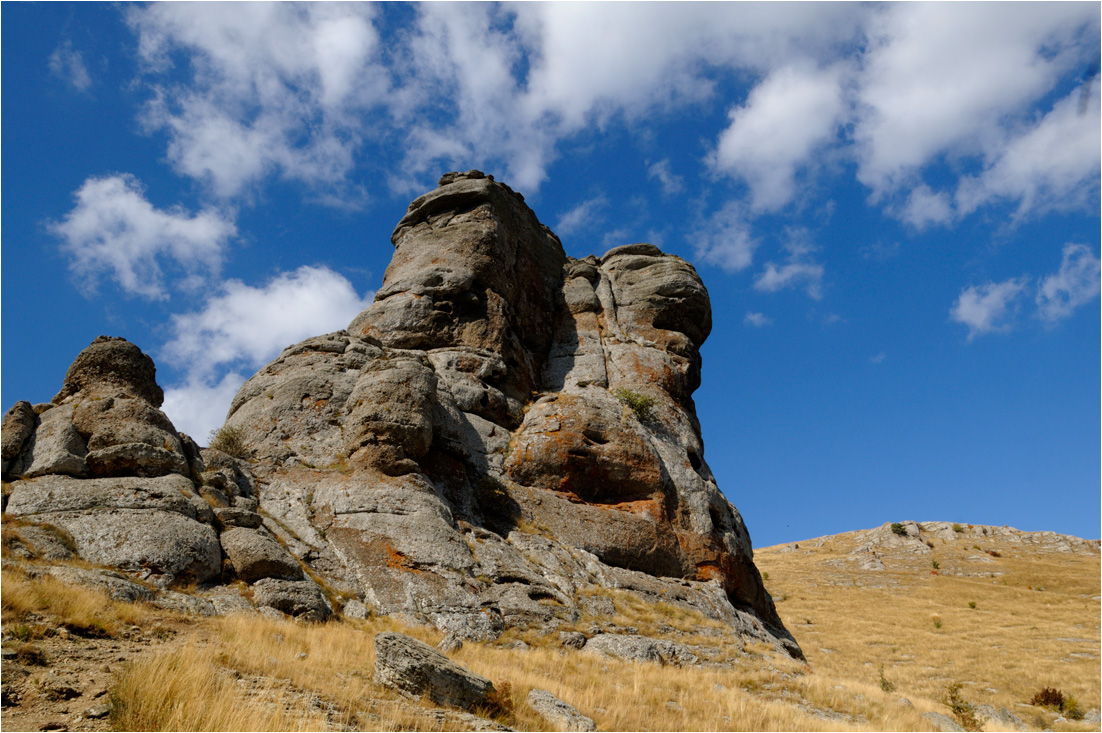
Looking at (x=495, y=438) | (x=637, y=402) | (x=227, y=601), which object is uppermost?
(x=637, y=402)

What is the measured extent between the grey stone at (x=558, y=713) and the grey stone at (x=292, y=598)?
5438mm

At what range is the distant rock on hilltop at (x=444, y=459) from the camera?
48.6 feet

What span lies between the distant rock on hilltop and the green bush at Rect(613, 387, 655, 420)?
0.10m

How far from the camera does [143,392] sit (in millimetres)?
18500

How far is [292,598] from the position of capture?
13.3 m

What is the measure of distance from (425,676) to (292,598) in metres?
5.78

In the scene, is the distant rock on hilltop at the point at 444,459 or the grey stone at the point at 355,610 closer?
the grey stone at the point at 355,610

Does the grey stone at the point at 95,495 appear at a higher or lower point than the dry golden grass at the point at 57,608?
higher

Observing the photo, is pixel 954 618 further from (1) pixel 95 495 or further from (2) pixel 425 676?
(1) pixel 95 495

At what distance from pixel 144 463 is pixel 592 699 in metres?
11.7

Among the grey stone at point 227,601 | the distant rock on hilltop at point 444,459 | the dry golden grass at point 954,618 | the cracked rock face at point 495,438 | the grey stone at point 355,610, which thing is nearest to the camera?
the grey stone at point 227,601

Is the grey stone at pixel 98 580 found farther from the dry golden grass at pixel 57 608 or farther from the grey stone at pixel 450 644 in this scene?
the grey stone at pixel 450 644

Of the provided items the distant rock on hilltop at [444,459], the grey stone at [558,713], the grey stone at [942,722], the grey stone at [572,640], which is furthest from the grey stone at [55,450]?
the grey stone at [942,722]

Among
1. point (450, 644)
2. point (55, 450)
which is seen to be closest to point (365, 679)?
point (450, 644)
